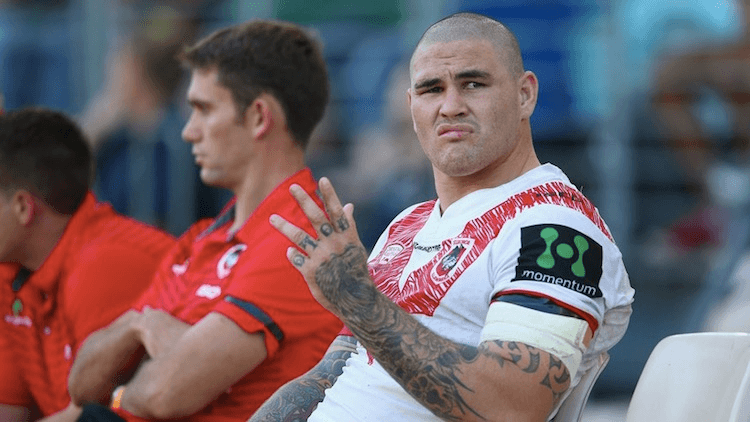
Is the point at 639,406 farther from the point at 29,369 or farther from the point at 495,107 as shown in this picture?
the point at 29,369

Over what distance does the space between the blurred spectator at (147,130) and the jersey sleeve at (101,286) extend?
3.43 m

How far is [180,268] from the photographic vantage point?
3.43 m

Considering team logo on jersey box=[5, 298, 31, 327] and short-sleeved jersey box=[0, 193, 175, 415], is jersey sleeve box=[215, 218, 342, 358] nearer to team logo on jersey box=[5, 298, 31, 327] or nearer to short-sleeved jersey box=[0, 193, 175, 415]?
short-sleeved jersey box=[0, 193, 175, 415]

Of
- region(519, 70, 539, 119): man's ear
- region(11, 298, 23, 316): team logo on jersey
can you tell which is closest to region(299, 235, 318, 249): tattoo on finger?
region(519, 70, 539, 119): man's ear

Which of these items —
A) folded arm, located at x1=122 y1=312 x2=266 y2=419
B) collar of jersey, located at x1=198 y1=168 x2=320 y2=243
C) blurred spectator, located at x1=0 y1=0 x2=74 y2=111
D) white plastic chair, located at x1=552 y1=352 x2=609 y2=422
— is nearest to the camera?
white plastic chair, located at x1=552 y1=352 x2=609 y2=422

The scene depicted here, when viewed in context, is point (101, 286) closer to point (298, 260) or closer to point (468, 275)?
point (298, 260)

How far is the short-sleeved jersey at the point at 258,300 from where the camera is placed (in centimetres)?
295

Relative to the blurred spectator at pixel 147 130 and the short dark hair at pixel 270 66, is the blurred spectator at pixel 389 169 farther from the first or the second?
the short dark hair at pixel 270 66

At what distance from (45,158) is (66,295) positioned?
0.55 metres

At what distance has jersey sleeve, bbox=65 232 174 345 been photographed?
11.4 feet

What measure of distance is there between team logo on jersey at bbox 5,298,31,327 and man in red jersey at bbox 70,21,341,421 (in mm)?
564

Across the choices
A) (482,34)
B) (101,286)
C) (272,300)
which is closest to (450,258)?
(482,34)

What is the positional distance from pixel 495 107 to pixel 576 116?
4.06m

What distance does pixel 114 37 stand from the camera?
732 centimetres
